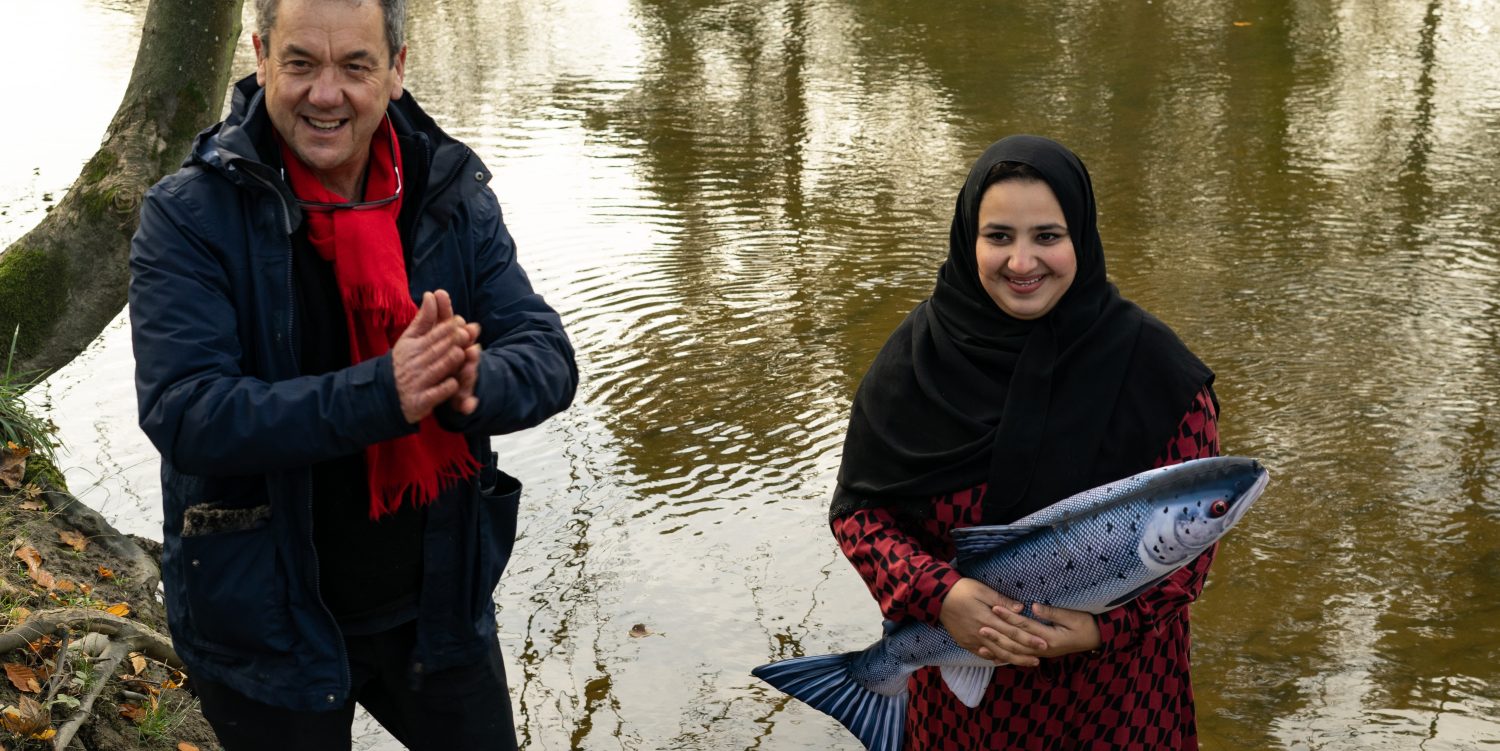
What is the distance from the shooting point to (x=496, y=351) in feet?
9.05

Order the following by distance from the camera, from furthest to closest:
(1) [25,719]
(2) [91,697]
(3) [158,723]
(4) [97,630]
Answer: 1. (4) [97,630]
2. (3) [158,723]
3. (2) [91,697]
4. (1) [25,719]

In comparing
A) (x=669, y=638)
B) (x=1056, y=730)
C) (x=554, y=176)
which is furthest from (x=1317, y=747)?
(x=554, y=176)

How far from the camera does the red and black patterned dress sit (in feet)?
9.87

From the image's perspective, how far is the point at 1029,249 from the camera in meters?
3.05

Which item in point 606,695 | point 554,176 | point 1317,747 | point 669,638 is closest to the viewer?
point 1317,747

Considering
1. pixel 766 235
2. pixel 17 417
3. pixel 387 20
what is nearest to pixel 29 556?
pixel 17 417

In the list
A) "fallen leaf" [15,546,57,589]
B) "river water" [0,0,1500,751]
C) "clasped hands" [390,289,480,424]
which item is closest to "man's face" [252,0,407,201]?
"clasped hands" [390,289,480,424]

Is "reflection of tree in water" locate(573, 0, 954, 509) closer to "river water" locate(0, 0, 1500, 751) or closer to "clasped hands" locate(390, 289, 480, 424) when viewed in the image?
"river water" locate(0, 0, 1500, 751)

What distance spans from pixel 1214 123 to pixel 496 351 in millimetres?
9889

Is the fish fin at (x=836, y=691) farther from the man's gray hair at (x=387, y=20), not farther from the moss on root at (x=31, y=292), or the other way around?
the moss on root at (x=31, y=292)

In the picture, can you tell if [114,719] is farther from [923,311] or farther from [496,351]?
[923,311]

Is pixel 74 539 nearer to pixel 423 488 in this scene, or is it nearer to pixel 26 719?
pixel 26 719

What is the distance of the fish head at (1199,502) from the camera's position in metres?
2.76

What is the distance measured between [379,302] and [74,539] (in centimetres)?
288
